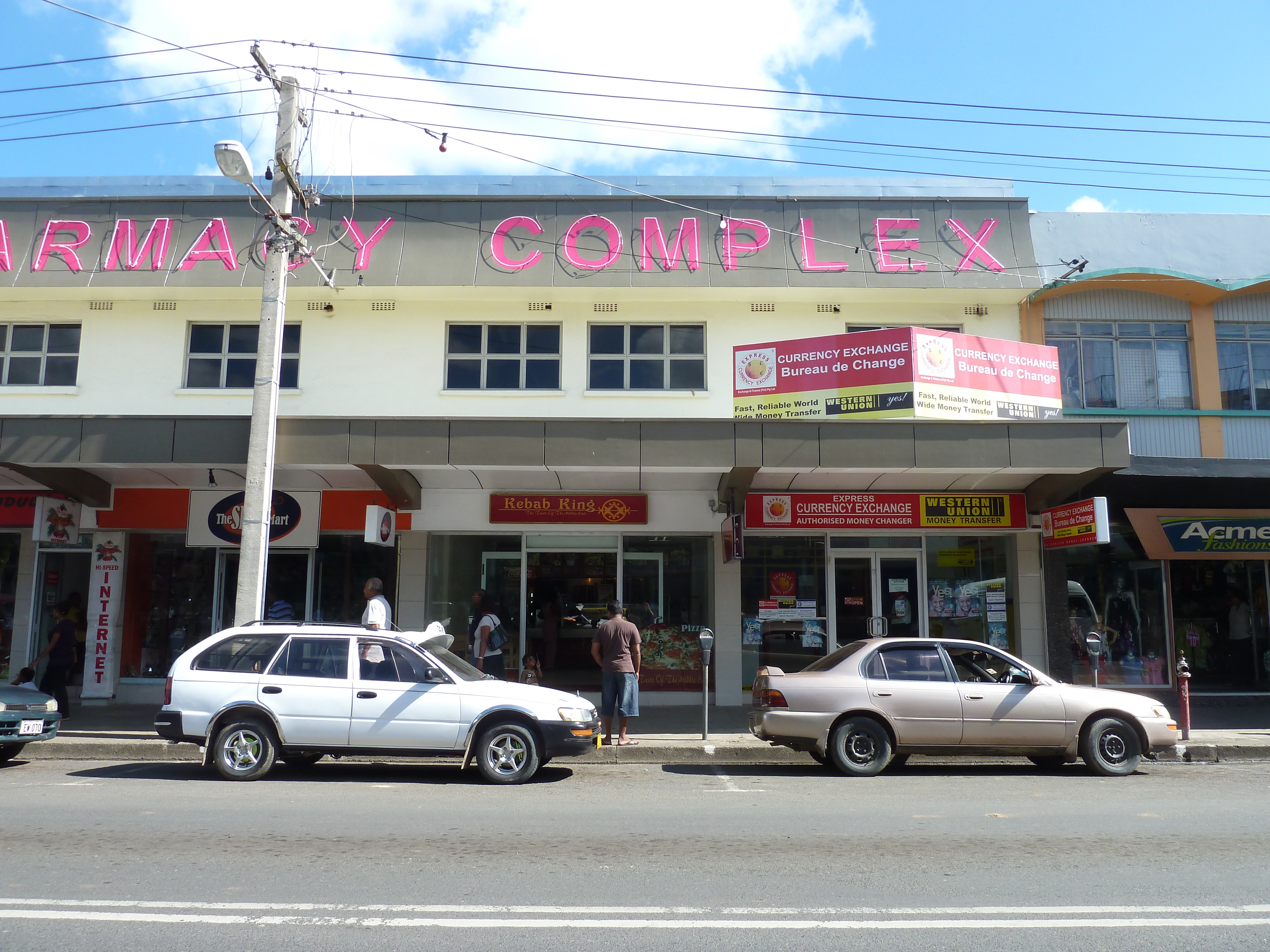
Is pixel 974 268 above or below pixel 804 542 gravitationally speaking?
above

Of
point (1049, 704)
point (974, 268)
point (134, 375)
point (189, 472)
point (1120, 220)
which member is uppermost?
point (1120, 220)

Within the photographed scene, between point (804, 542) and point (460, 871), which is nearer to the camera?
point (460, 871)

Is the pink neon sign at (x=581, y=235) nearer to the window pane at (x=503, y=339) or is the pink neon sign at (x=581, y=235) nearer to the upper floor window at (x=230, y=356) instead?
the window pane at (x=503, y=339)

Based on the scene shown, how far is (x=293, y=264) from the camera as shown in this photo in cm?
1273

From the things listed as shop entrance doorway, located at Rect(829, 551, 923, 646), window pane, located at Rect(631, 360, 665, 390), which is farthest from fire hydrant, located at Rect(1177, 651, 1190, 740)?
window pane, located at Rect(631, 360, 665, 390)

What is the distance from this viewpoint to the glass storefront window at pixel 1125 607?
15438 mm

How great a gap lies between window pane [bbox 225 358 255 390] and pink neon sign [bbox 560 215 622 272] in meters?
5.49

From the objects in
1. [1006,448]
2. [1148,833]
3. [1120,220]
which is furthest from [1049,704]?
[1120,220]

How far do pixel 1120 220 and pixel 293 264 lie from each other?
13.6 metres

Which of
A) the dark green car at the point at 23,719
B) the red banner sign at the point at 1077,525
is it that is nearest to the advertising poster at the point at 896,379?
the red banner sign at the point at 1077,525

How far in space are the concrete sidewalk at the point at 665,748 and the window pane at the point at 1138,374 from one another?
539 cm

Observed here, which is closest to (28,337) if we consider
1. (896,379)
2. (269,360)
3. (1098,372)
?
(269,360)

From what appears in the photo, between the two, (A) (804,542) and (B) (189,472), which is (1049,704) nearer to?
(A) (804,542)

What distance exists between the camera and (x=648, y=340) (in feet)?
52.1
